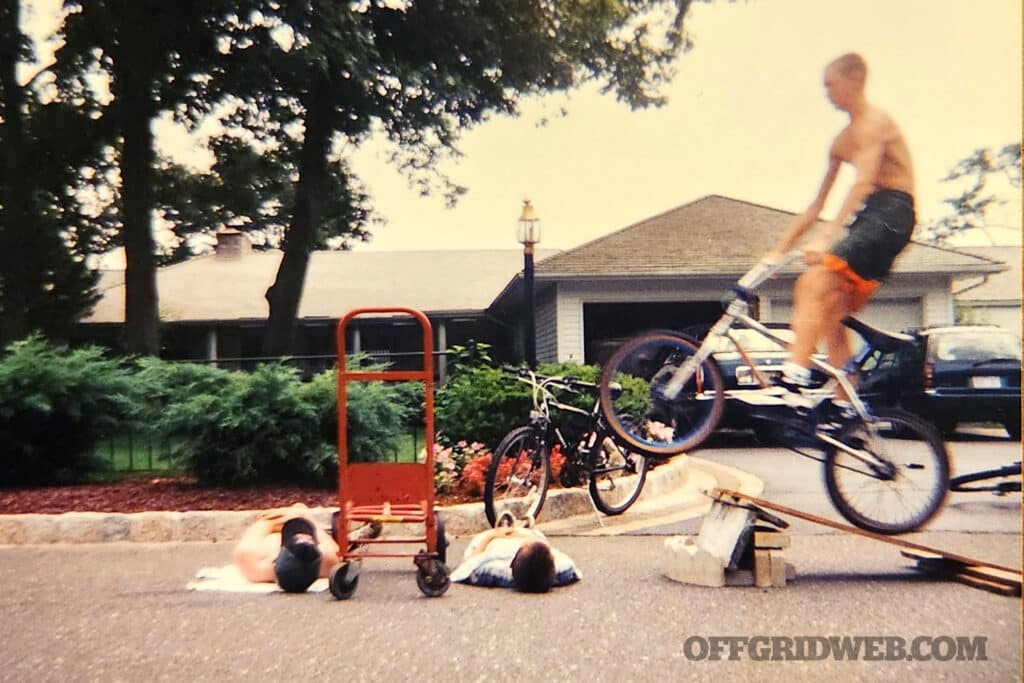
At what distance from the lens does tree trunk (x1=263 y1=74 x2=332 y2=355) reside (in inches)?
98.2

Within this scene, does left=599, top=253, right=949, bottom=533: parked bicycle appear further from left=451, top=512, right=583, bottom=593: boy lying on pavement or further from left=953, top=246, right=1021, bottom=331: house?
left=451, top=512, right=583, bottom=593: boy lying on pavement

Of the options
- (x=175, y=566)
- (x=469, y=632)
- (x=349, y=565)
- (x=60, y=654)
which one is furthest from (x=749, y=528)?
(x=175, y=566)

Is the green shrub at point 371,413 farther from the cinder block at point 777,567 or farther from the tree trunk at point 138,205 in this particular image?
the cinder block at point 777,567

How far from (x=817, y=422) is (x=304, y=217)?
1617 millimetres

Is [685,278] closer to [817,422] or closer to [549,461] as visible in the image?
[817,422]

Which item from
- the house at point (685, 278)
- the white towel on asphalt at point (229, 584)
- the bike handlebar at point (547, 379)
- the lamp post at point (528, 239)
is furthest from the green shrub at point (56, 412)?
the house at point (685, 278)

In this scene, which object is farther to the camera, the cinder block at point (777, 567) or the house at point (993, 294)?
the cinder block at point (777, 567)

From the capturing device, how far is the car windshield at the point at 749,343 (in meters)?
1.74

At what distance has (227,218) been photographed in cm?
267

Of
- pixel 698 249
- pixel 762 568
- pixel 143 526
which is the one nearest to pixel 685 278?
pixel 698 249

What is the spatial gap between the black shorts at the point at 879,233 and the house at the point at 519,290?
35mm

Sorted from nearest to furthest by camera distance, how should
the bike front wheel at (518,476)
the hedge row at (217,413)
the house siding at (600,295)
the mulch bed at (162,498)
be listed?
1. the house siding at (600,295)
2. the hedge row at (217,413)
3. the bike front wheel at (518,476)
4. the mulch bed at (162,498)

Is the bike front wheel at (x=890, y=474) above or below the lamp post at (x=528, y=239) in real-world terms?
below

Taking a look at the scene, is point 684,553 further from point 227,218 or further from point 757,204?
point 227,218
